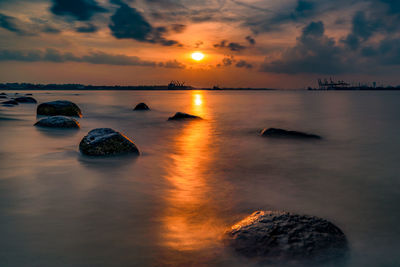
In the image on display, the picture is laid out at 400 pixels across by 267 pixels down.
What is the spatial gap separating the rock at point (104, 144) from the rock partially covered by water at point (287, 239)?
4.30 meters

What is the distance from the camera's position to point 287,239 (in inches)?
108

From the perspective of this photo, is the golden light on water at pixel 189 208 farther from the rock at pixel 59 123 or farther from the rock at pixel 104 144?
the rock at pixel 59 123

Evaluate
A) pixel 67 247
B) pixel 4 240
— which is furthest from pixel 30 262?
pixel 4 240

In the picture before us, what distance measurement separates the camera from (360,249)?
2840 mm

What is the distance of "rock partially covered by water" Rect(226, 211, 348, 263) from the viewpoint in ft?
8.57

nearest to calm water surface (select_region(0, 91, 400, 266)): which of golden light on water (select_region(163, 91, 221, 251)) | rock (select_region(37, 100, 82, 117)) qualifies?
golden light on water (select_region(163, 91, 221, 251))

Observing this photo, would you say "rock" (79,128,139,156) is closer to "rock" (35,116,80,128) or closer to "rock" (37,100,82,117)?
"rock" (35,116,80,128)

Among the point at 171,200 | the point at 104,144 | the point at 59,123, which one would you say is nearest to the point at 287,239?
the point at 171,200

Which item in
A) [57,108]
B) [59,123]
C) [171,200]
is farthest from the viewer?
[57,108]

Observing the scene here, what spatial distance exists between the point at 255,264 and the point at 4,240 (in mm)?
2445

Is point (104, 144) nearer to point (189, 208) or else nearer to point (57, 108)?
point (189, 208)

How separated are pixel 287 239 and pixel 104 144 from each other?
4932 mm

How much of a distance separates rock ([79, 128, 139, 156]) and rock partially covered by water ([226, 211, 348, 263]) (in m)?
4.30

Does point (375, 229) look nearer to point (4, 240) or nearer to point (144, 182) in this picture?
point (144, 182)
